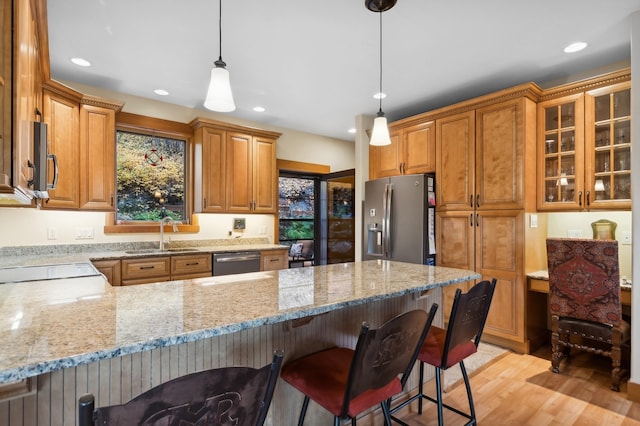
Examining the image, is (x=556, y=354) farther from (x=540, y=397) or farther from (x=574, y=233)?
(x=574, y=233)

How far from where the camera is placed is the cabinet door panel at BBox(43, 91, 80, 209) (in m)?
2.90

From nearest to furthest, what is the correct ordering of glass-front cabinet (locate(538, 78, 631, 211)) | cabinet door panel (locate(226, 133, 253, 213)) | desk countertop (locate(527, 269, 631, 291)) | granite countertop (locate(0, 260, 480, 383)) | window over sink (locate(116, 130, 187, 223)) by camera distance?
granite countertop (locate(0, 260, 480, 383)) < desk countertop (locate(527, 269, 631, 291)) < glass-front cabinet (locate(538, 78, 631, 211)) < window over sink (locate(116, 130, 187, 223)) < cabinet door panel (locate(226, 133, 253, 213))

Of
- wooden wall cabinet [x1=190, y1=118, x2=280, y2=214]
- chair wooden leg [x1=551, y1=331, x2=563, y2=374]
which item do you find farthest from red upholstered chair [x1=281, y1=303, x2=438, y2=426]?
wooden wall cabinet [x1=190, y1=118, x2=280, y2=214]

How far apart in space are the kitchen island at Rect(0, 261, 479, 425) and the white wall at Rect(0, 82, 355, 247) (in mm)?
1844

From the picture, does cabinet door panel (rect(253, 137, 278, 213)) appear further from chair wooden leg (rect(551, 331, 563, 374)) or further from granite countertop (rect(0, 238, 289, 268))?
chair wooden leg (rect(551, 331, 563, 374))

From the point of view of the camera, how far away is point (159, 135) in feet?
12.9

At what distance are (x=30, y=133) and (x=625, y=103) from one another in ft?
12.8

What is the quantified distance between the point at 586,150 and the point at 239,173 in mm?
3478

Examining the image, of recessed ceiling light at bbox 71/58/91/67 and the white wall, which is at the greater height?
recessed ceiling light at bbox 71/58/91/67

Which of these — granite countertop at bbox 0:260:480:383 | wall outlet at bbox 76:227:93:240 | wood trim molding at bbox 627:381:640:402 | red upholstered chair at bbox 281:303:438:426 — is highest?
wall outlet at bbox 76:227:93:240

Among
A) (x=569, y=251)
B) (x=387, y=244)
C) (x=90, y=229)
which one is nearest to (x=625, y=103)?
(x=569, y=251)

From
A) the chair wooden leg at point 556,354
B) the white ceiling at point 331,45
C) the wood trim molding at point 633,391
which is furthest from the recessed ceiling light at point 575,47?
the wood trim molding at point 633,391

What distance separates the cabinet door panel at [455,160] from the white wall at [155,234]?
6.95 feet

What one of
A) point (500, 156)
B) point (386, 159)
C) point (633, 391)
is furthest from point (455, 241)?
point (633, 391)
